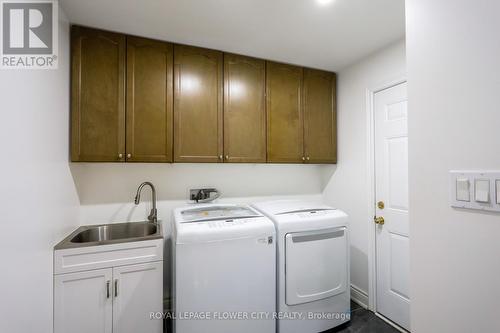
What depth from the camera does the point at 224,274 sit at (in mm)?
1520

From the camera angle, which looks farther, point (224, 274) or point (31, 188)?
point (224, 274)

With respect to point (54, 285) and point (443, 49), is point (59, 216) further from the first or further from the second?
point (443, 49)

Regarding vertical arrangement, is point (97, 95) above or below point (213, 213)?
above

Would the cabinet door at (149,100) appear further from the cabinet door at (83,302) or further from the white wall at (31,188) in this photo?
the cabinet door at (83,302)

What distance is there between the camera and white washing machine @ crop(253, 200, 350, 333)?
1.66m

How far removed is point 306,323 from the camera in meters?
1.71

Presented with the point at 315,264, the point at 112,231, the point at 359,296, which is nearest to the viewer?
the point at 315,264

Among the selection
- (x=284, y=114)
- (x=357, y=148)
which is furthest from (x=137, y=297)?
(x=357, y=148)

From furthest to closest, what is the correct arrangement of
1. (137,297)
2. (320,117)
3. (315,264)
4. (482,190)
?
(320,117), (315,264), (137,297), (482,190)

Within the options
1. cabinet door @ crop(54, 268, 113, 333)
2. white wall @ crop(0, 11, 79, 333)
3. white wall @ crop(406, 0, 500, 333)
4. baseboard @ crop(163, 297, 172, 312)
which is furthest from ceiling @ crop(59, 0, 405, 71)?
baseboard @ crop(163, 297, 172, 312)

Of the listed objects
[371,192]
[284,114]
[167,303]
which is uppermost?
[284,114]

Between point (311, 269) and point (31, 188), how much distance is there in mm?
1820

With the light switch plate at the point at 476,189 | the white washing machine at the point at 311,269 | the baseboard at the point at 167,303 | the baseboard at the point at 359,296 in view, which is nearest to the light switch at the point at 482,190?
the light switch plate at the point at 476,189

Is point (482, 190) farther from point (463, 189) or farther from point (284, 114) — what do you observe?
point (284, 114)
